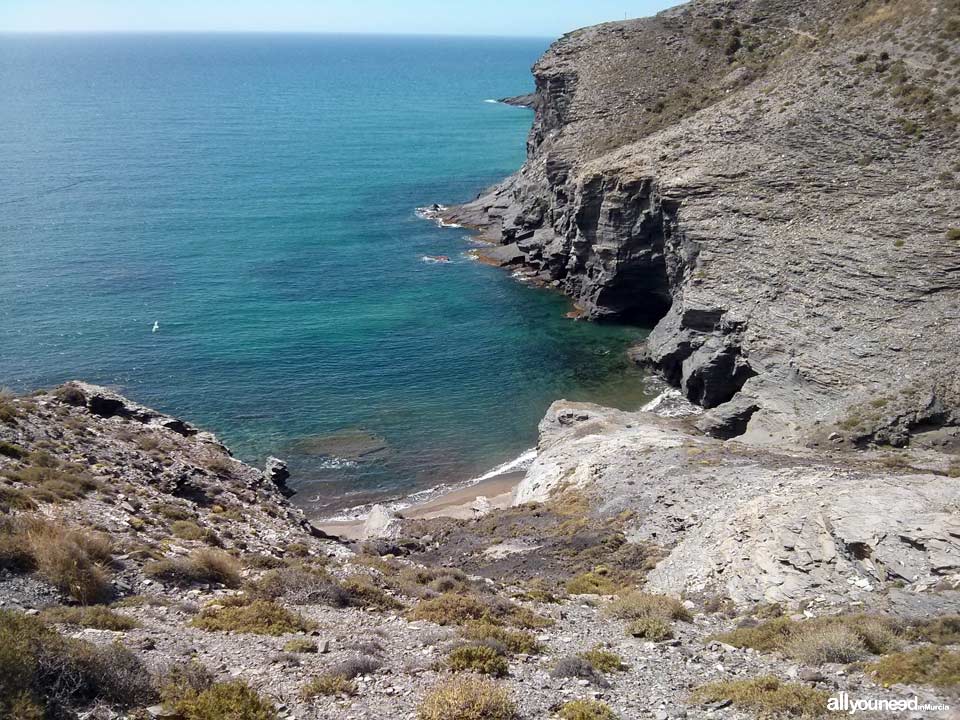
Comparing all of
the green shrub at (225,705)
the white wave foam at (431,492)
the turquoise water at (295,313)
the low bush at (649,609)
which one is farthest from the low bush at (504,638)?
the turquoise water at (295,313)

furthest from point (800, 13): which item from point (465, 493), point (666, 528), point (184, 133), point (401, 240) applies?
point (184, 133)

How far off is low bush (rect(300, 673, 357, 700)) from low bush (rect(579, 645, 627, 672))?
17.4ft

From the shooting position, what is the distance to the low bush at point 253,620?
19266 millimetres

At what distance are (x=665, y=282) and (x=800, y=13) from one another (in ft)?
113

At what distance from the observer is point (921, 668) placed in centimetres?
1669

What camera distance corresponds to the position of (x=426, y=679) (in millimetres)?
16922

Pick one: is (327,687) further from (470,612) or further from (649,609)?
A: (649,609)

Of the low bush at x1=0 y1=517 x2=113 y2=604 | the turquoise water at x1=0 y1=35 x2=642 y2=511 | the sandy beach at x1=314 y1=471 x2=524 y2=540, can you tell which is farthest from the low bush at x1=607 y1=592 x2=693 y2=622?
the turquoise water at x1=0 y1=35 x2=642 y2=511

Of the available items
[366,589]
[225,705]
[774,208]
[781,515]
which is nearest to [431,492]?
[366,589]

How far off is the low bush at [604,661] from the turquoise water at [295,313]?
29545 mm

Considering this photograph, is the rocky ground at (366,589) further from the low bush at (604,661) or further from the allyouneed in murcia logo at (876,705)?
the allyouneed in murcia logo at (876,705)

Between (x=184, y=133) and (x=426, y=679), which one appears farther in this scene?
(x=184, y=133)

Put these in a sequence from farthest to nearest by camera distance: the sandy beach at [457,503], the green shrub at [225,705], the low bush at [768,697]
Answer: the sandy beach at [457,503] → the low bush at [768,697] → the green shrub at [225,705]

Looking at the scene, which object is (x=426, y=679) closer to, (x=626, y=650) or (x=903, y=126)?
(x=626, y=650)
